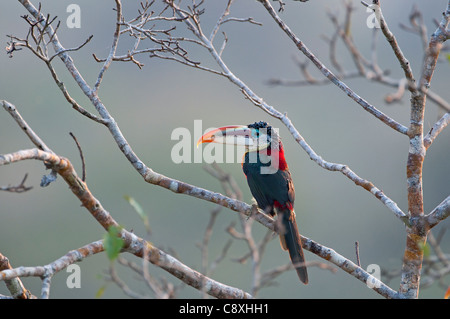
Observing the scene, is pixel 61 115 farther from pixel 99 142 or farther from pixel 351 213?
pixel 351 213

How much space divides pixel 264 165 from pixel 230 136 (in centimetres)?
47

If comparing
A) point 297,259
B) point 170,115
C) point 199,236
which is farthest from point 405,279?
point 170,115

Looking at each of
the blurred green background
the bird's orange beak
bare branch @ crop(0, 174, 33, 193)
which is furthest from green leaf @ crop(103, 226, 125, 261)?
the blurred green background

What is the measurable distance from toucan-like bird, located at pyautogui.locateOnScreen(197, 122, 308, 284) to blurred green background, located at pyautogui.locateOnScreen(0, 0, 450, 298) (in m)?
17.1

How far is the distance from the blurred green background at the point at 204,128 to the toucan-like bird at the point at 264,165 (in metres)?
17.1

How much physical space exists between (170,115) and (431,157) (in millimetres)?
14043

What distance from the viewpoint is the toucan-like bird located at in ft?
18.2

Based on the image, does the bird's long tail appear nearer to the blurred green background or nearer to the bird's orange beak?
the bird's orange beak

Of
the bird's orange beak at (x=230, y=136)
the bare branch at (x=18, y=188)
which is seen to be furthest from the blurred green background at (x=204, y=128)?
the bare branch at (x=18, y=188)

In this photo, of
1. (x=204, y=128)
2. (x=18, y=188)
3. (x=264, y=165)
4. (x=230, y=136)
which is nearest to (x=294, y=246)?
(x=264, y=165)

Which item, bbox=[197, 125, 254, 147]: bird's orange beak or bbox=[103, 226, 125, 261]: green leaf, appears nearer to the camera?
bbox=[103, 226, 125, 261]: green leaf

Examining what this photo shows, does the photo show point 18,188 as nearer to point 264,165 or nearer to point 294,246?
point 294,246

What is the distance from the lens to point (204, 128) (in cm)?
2617

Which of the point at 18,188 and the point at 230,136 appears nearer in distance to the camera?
the point at 18,188
